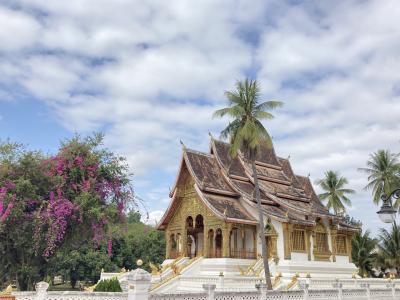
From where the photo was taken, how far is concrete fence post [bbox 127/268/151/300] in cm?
966

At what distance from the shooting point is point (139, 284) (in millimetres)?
9734

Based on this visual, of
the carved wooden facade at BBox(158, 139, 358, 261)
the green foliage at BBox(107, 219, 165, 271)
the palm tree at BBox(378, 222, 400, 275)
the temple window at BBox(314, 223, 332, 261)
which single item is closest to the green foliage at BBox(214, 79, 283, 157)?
the carved wooden facade at BBox(158, 139, 358, 261)

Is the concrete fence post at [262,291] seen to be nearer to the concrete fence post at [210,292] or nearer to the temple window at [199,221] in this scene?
the concrete fence post at [210,292]

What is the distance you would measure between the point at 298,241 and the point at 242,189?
195 inches

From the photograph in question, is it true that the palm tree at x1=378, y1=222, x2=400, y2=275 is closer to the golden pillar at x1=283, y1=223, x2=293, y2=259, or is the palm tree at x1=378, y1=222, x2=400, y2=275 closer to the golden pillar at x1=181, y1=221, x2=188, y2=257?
the golden pillar at x1=283, y1=223, x2=293, y2=259

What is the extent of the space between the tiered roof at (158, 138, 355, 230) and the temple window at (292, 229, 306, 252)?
82 cm

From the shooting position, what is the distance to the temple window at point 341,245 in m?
29.0

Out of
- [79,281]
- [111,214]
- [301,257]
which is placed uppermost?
[111,214]

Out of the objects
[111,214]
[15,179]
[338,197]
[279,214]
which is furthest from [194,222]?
[338,197]

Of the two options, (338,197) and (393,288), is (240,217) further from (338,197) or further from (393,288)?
(338,197)

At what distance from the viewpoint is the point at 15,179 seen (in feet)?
50.9

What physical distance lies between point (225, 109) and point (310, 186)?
673 inches

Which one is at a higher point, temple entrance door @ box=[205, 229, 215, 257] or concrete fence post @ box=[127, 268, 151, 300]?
temple entrance door @ box=[205, 229, 215, 257]

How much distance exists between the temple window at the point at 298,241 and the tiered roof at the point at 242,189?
818mm
